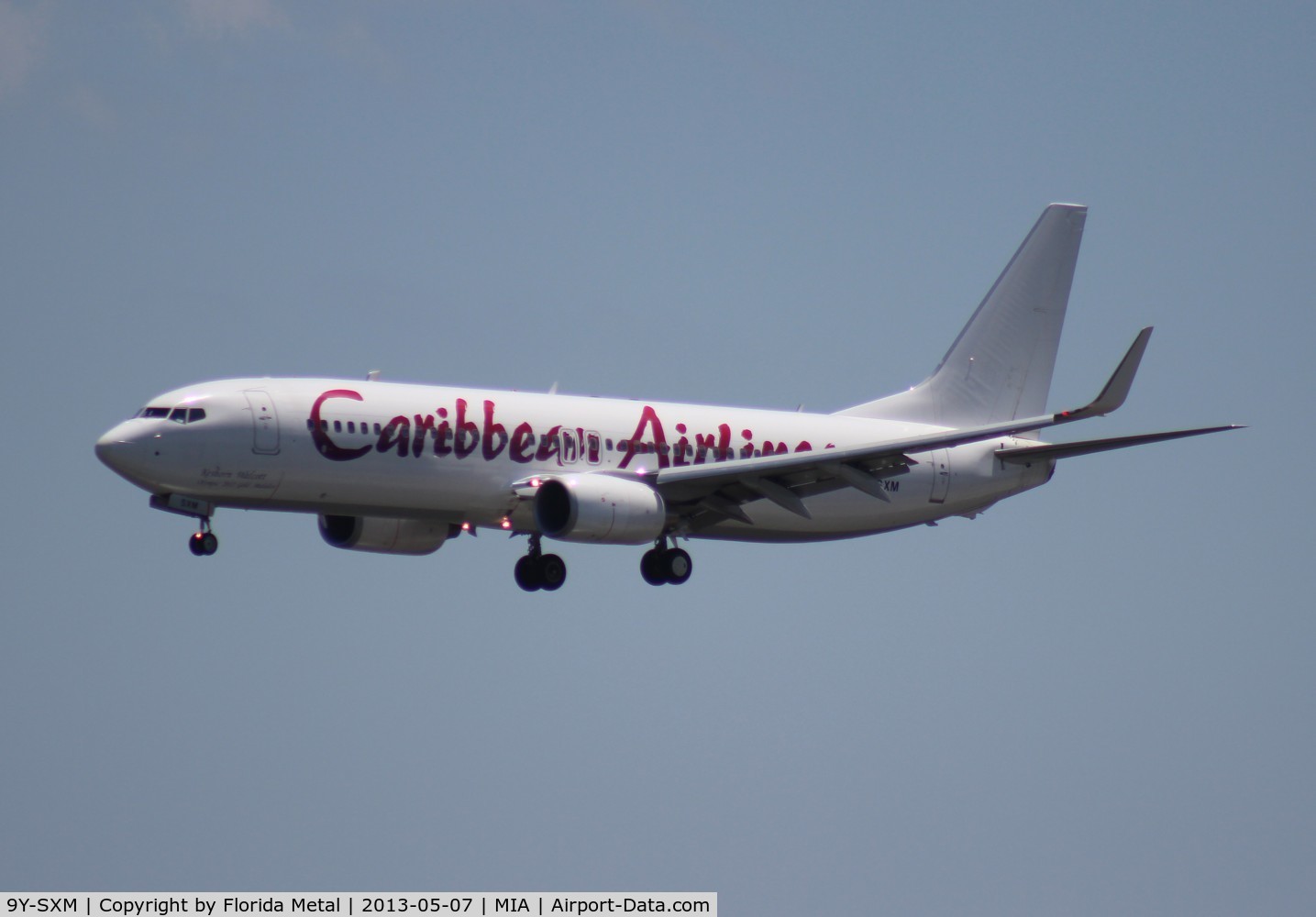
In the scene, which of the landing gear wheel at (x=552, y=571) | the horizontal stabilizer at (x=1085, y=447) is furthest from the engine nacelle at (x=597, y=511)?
the horizontal stabilizer at (x=1085, y=447)

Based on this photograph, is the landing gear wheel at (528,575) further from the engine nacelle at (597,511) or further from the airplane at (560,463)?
the engine nacelle at (597,511)

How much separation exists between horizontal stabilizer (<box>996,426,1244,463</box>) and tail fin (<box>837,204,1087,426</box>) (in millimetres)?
3370

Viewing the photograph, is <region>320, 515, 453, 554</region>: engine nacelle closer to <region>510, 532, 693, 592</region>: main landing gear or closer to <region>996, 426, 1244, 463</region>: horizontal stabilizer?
<region>510, 532, 693, 592</region>: main landing gear

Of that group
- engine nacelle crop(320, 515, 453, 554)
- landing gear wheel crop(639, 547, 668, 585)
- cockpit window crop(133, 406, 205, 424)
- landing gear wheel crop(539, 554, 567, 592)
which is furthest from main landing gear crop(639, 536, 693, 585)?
cockpit window crop(133, 406, 205, 424)

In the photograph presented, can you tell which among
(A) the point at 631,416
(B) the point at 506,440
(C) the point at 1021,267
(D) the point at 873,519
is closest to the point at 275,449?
(B) the point at 506,440

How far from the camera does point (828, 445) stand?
1954 inches

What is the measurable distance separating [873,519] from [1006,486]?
395 centimetres

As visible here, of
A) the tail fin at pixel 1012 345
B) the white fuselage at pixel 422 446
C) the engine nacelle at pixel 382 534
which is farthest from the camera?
the tail fin at pixel 1012 345

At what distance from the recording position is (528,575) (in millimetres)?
46062

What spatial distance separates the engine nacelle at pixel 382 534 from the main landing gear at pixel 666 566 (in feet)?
17.4

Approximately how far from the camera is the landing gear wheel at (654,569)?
47062mm

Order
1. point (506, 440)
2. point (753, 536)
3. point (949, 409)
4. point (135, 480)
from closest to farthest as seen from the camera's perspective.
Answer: point (135, 480) < point (506, 440) < point (753, 536) < point (949, 409)

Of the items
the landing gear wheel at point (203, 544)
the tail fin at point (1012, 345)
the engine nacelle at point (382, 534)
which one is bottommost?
the landing gear wheel at point (203, 544)

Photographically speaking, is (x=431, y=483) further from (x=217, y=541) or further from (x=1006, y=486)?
(x=1006, y=486)
